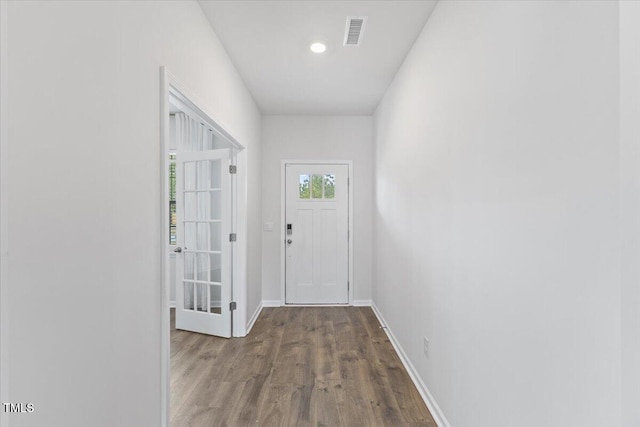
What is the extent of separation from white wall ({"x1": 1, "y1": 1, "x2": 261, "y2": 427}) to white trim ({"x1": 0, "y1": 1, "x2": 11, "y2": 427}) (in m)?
0.01

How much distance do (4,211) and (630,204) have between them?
1.54 m

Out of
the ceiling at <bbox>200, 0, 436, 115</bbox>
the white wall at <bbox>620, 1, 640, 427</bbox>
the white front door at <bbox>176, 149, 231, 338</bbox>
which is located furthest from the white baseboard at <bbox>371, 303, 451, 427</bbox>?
the ceiling at <bbox>200, 0, 436, 115</bbox>

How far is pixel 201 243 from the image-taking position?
3.63m

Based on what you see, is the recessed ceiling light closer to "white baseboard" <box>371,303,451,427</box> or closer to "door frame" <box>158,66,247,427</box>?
A: "door frame" <box>158,66,247,427</box>

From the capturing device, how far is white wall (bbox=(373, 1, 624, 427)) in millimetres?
878

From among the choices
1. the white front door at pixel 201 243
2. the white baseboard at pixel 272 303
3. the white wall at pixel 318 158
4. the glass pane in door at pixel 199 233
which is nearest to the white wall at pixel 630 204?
the white front door at pixel 201 243

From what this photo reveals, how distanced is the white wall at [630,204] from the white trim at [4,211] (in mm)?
1528

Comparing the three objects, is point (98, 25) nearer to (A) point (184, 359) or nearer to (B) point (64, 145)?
(B) point (64, 145)

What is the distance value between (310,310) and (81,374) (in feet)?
11.3

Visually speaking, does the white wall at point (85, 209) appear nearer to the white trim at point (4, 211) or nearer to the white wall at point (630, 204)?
the white trim at point (4, 211)

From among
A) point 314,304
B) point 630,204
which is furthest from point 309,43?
point 314,304

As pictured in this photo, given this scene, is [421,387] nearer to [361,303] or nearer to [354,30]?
[361,303]

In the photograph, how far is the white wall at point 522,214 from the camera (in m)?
0.88

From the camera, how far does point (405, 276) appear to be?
282cm
